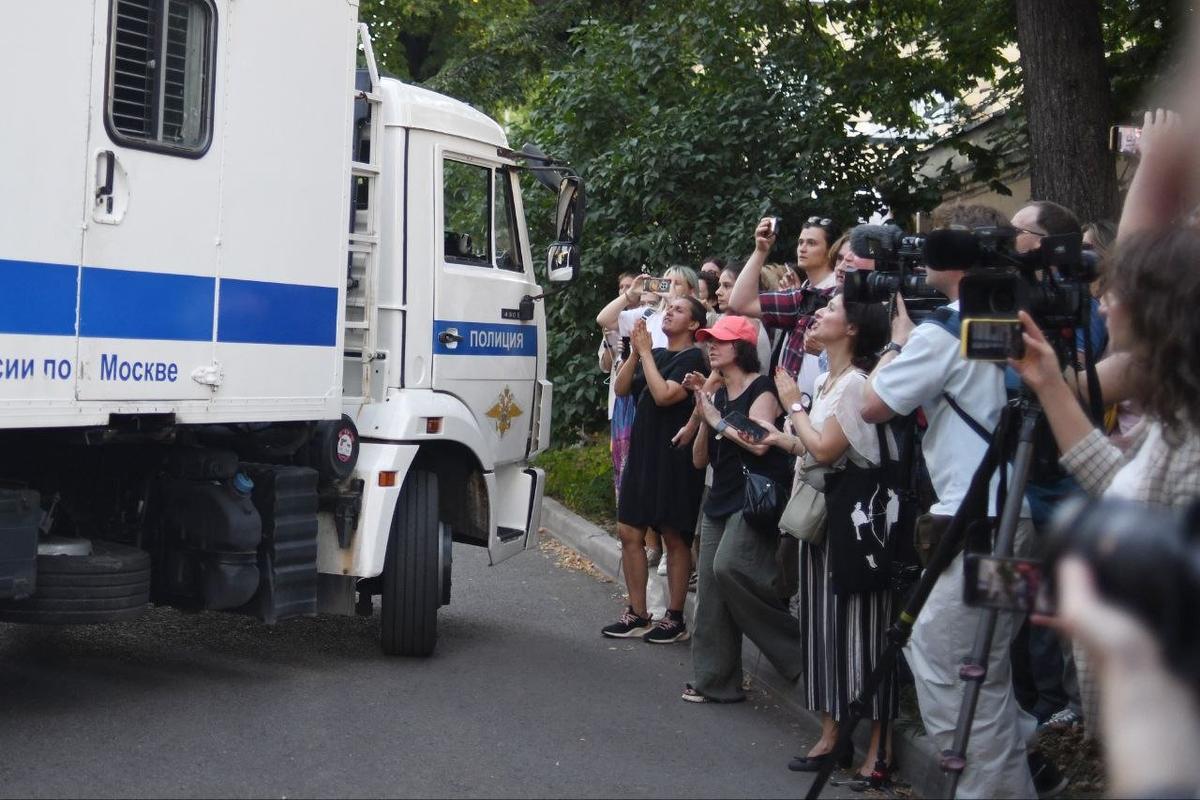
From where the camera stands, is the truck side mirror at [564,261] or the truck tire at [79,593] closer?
the truck tire at [79,593]

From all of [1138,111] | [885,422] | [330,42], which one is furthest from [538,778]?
Answer: [1138,111]

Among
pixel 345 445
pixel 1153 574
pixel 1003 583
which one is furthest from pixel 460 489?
pixel 1153 574

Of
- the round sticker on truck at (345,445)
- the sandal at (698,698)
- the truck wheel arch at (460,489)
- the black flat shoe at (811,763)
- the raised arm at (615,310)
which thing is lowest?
the black flat shoe at (811,763)

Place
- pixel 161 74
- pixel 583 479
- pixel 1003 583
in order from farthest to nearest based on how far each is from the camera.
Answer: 1. pixel 583 479
2. pixel 161 74
3. pixel 1003 583

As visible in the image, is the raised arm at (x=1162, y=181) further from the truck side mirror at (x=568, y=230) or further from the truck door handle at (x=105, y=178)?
the truck side mirror at (x=568, y=230)

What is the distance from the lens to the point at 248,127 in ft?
20.5

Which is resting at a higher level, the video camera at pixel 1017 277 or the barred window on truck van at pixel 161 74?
the barred window on truck van at pixel 161 74

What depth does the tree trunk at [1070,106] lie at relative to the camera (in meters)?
8.72

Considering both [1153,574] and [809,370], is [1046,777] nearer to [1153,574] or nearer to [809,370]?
[809,370]

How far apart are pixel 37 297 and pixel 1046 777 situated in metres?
3.99

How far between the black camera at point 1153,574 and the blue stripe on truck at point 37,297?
15.7 ft

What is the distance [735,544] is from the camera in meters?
6.23

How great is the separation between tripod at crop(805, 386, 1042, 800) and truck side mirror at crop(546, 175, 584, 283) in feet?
12.5

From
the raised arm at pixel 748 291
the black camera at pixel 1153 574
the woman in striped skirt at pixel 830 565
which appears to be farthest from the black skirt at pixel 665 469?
the black camera at pixel 1153 574
